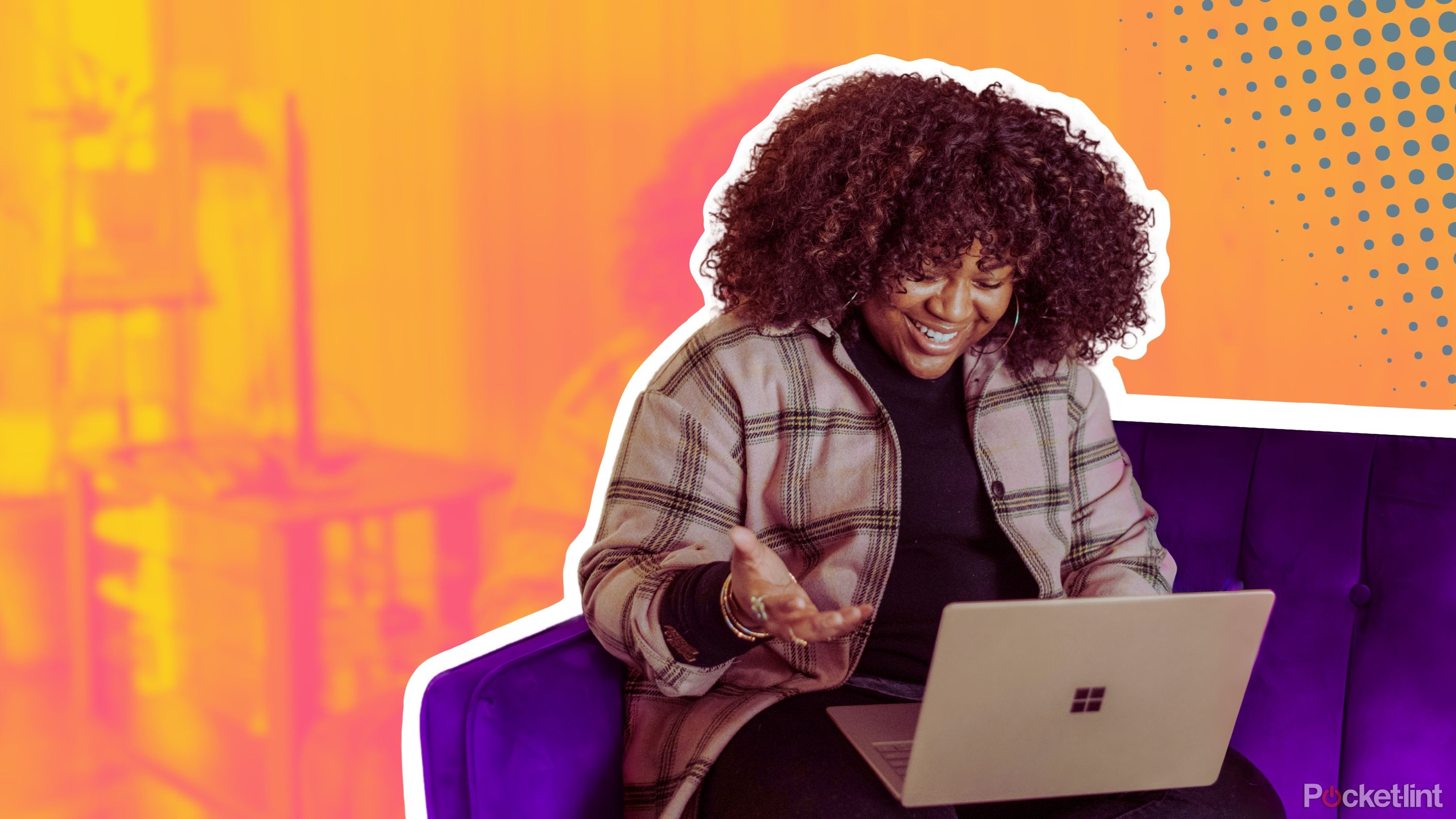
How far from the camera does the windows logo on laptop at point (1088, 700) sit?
0.93m

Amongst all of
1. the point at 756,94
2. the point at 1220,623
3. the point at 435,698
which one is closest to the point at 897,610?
the point at 1220,623

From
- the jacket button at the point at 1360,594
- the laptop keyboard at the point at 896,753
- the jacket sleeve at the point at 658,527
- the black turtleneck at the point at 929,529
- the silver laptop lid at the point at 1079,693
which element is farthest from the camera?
the jacket button at the point at 1360,594

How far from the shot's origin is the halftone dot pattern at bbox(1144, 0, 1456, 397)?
5.16ft

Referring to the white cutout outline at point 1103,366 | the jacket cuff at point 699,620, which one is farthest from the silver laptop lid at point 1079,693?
the white cutout outline at point 1103,366

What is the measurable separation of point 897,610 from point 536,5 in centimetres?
102

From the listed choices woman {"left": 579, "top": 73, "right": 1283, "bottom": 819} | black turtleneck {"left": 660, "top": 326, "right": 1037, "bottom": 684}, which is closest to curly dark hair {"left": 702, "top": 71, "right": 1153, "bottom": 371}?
woman {"left": 579, "top": 73, "right": 1283, "bottom": 819}

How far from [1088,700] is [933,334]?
1.64 feet

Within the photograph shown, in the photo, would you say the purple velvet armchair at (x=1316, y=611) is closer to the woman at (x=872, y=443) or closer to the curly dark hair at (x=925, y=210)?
the woman at (x=872, y=443)

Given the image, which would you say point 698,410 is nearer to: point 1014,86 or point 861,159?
point 861,159

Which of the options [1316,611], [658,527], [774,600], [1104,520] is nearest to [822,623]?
[774,600]

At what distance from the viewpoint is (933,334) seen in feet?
4.27

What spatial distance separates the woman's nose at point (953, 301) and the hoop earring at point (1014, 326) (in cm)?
15

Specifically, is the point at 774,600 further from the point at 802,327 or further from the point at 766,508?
the point at 802,327

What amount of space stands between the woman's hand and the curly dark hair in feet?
1.36
